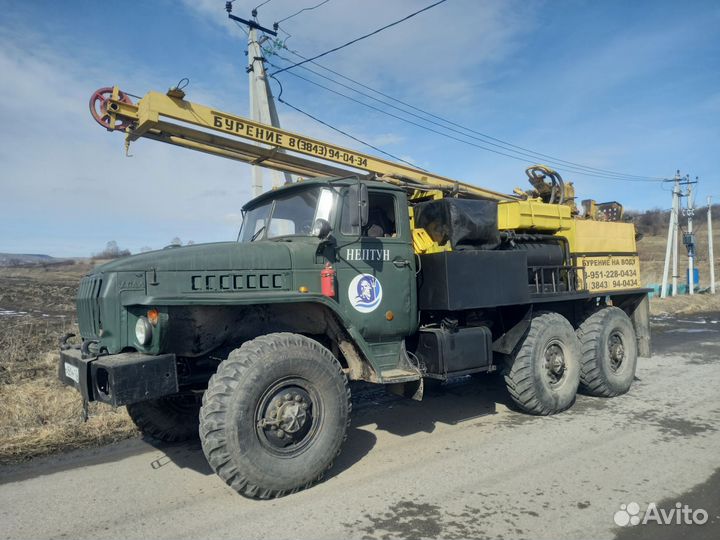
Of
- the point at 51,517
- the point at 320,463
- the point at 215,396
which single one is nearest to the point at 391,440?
the point at 320,463

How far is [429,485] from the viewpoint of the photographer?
13.6 ft

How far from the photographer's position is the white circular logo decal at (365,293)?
495 cm

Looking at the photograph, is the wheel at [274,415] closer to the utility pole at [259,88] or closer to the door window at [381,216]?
the door window at [381,216]

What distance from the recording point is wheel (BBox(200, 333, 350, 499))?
3.80m

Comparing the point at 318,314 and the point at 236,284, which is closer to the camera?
the point at 236,284

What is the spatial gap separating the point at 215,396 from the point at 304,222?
200 cm

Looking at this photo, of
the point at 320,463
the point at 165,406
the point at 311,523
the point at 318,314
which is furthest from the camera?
the point at 165,406

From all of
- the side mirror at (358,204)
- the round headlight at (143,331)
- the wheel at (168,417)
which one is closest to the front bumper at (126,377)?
the round headlight at (143,331)

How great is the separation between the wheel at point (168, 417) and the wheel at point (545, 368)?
3.60 m

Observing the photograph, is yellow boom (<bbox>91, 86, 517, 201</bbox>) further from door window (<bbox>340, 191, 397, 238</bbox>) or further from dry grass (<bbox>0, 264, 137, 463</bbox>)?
dry grass (<bbox>0, 264, 137, 463</bbox>)

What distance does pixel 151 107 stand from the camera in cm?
507

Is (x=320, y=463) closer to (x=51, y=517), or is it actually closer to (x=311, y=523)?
(x=311, y=523)

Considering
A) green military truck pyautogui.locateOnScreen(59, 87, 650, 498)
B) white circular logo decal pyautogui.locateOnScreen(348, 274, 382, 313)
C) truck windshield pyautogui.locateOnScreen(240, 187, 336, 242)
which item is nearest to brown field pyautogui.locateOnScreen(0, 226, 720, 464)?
green military truck pyautogui.locateOnScreen(59, 87, 650, 498)

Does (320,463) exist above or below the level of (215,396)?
below
